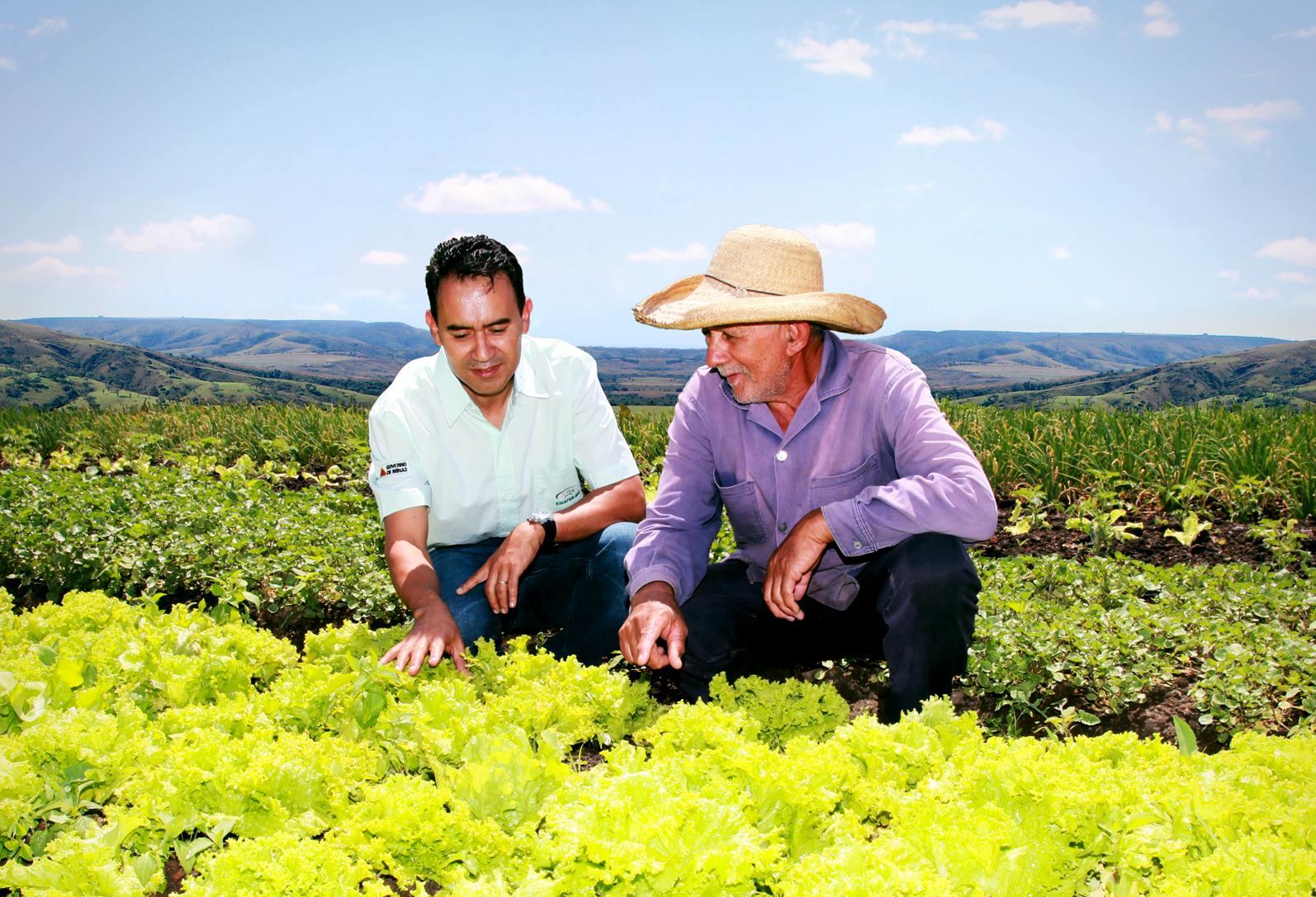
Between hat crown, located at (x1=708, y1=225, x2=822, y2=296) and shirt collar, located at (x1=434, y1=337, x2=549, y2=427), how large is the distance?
1.06 m

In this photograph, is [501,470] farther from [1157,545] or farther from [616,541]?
[1157,545]

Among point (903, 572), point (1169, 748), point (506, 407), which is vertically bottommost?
point (1169, 748)

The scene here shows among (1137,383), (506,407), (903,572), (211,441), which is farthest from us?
(1137,383)

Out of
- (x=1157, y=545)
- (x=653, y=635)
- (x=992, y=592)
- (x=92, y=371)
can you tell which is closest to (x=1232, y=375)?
(x=1157, y=545)

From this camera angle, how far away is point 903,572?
10.1 feet

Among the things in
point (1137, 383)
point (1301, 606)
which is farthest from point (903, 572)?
point (1137, 383)

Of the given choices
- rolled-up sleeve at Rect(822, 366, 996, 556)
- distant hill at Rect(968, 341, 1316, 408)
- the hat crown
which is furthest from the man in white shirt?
distant hill at Rect(968, 341, 1316, 408)

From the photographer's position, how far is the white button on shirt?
13.1 feet

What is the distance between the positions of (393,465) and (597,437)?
897 millimetres

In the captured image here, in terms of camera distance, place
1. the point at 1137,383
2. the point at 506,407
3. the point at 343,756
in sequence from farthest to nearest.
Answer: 1. the point at 1137,383
2. the point at 506,407
3. the point at 343,756

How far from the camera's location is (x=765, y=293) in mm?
3312

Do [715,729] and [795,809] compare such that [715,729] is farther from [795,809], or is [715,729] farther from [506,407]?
[506,407]

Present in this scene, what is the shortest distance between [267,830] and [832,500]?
214 cm

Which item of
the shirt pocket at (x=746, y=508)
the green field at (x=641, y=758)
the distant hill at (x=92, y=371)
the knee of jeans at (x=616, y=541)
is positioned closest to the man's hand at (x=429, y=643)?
the green field at (x=641, y=758)
